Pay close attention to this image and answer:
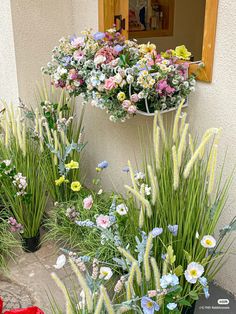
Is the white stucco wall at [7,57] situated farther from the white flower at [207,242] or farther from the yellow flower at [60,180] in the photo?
the white flower at [207,242]

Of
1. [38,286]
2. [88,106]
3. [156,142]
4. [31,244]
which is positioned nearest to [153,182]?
[156,142]

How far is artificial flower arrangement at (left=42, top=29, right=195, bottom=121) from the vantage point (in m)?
2.06

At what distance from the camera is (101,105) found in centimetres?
221

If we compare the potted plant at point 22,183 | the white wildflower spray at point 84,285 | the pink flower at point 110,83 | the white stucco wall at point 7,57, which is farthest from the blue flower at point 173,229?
the white stucco wall at point 7,57

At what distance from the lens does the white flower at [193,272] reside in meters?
1.52

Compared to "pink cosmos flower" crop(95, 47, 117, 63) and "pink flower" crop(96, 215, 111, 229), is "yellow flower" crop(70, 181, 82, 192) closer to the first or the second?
"pink flower" crop(96, 215, 111, 229)

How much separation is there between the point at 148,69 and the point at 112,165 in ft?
3.57

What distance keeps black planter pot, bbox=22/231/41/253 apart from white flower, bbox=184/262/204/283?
1466 millimetres

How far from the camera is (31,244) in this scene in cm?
272

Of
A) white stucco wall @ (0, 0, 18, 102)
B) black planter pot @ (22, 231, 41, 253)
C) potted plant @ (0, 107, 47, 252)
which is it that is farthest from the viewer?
white stucco wall @ (0, 0, 18, 102)

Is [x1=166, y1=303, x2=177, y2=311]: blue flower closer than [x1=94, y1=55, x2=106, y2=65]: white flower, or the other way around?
[x1=166, y1=303, x2=177, y2=311]: blue flower

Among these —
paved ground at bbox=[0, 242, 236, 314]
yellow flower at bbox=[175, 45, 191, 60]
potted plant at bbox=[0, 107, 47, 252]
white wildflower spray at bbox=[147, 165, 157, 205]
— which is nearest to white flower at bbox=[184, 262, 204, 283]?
white wildflower spray at bbox=[147, 165, 157, 205]

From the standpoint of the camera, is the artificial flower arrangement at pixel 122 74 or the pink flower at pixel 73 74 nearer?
the artificial flower arrangement at pixel 122 74

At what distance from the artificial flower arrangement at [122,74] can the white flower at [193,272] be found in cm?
90
